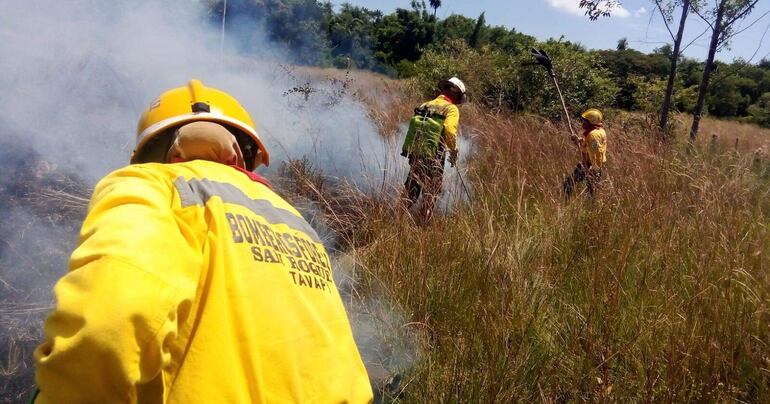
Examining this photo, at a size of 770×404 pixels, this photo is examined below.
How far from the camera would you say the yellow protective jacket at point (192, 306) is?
69cm

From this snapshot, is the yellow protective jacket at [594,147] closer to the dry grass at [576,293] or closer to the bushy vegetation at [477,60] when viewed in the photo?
the bushy vegetation at [477,60]

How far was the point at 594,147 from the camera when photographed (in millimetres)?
5742

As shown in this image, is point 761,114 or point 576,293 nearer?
point 576,293

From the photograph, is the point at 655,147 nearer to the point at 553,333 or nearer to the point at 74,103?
the point at 553,333

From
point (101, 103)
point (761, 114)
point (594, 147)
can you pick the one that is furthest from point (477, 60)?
point (761, 114)

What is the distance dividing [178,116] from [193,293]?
0.52 metres

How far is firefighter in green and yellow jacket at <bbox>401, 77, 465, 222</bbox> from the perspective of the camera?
3.78m

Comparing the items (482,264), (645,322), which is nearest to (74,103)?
(482,264)

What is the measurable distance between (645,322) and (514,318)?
1.90 ft

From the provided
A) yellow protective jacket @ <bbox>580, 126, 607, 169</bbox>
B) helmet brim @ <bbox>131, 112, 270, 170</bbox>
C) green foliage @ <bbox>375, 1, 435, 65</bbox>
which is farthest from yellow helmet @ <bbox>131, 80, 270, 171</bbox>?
green foliage @ <bbox>375, 1, 435, 65</bbox>

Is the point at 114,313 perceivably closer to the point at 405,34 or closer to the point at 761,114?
the point at 761,114

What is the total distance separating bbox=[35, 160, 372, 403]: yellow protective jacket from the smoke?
1.78 meters

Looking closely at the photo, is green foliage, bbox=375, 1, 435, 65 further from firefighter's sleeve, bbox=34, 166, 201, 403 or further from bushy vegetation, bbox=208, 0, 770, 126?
firefighter's sleeve, bbox=34, 166, 201, 403

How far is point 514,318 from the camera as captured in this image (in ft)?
7.90
